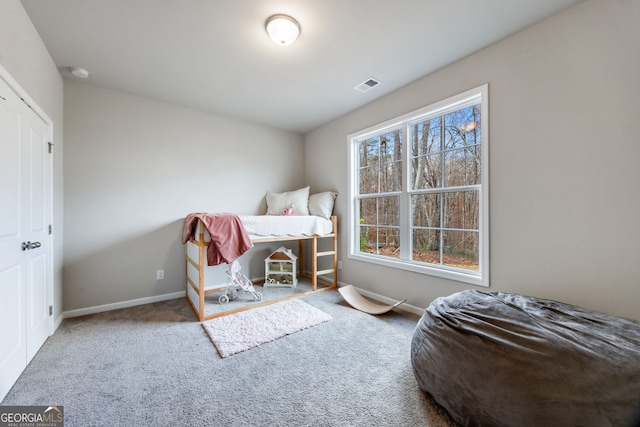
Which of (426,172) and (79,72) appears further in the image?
(426,172)

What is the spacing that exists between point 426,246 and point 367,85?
6.11ft

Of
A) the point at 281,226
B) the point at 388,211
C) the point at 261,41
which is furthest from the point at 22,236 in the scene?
the point at 388,211

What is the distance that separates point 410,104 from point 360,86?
58 centimetres

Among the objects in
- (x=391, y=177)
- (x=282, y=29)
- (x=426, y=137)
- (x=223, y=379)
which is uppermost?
(x=282, y=29)

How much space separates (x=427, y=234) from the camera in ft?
8.60

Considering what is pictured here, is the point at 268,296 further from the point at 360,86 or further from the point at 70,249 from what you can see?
the point at 360,86

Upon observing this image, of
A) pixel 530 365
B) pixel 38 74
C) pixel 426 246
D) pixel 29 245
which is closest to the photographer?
pixel 530 365

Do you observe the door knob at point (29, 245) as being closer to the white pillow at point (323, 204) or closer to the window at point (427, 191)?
the white pillow at point (323, 204)

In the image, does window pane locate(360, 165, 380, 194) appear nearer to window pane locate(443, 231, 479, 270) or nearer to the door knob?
window pane locate(443, 231, 479, 270)

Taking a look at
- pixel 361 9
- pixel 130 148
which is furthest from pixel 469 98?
pixel 130 148

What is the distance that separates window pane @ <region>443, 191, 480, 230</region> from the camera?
88.6 inches

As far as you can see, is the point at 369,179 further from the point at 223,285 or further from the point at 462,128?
the point at 223,285

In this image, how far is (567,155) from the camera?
1.71 meters

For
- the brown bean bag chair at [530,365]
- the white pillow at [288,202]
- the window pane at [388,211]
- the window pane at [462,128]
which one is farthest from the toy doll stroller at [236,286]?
the window pane at [462,128]
